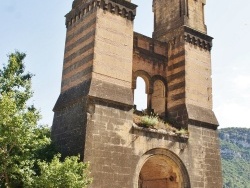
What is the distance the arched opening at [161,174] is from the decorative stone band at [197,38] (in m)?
6.52

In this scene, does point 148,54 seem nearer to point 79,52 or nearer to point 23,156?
point 79,52

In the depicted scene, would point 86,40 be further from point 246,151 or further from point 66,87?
point 246,151

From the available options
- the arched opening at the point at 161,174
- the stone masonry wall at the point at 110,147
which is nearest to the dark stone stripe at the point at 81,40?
the stone masonry wall at the point at 110,147

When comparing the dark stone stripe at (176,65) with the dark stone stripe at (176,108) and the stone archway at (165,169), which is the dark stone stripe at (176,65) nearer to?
the dark stone stripe at (176,108)

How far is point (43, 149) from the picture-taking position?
46.8 feet

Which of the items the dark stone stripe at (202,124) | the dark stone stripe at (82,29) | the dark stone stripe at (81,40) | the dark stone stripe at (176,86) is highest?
the dark stone stripe at (82,29)

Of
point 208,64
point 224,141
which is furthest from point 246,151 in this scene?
point 208,64

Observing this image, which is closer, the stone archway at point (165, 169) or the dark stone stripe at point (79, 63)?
the dark stone stripe at point (79, 63)

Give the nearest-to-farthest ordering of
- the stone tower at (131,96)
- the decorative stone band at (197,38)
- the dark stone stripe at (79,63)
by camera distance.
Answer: the stone tower at (131,96)
the dark stone stripe at (79,63)
the decorative stone band at (197,38)

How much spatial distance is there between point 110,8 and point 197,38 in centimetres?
546

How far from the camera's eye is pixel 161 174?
55.4ft

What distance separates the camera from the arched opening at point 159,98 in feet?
60.1

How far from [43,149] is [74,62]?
423 centimetres

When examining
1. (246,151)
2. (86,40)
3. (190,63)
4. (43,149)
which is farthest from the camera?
(246,151)
